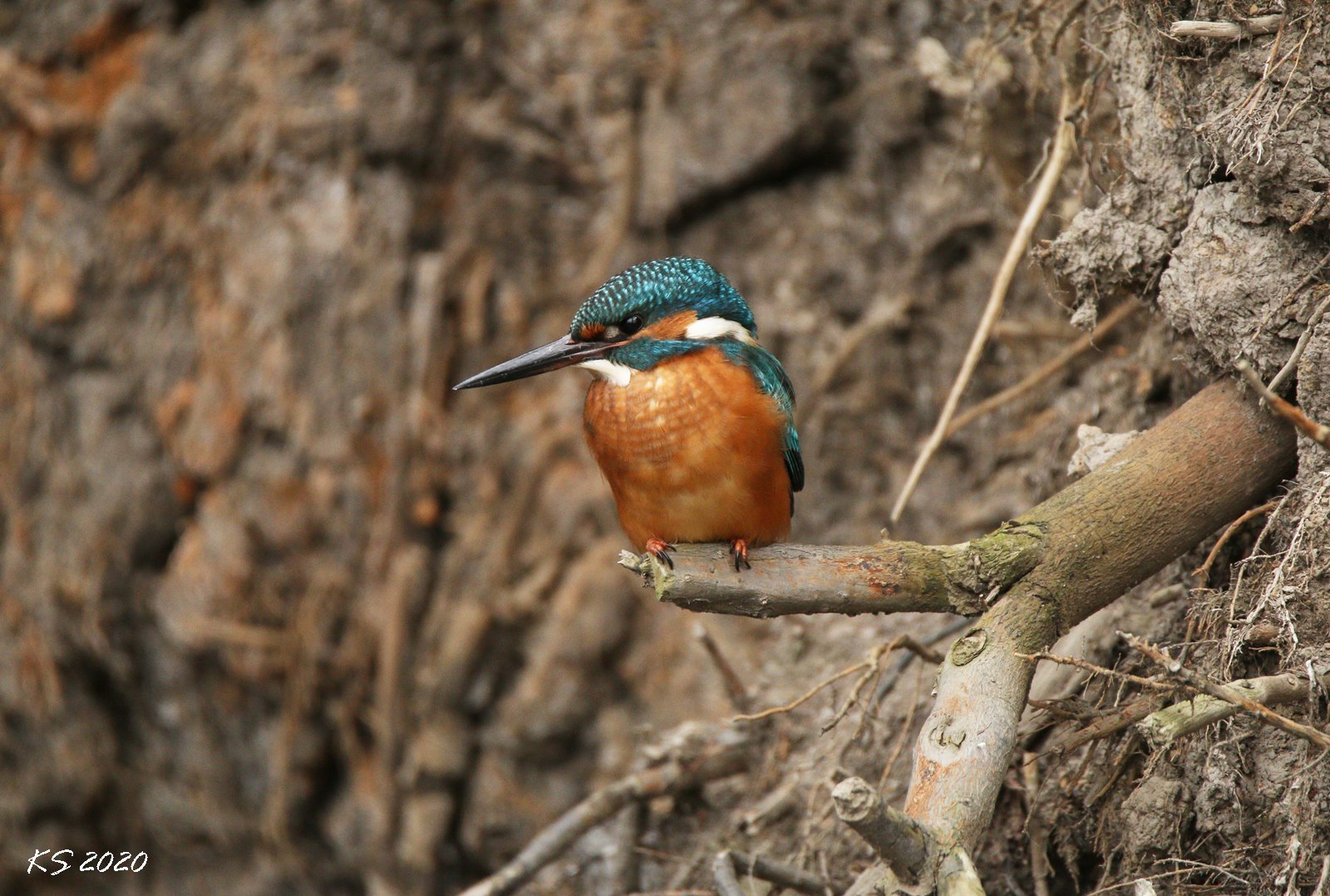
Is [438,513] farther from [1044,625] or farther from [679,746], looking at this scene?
[1044,625]

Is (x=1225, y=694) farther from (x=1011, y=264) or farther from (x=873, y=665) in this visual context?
(x=1011, y=264)

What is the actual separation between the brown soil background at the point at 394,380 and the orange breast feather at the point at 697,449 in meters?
1.30

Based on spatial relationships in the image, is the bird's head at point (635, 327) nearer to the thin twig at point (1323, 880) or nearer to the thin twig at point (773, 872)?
the thin twig at point (773, 872)

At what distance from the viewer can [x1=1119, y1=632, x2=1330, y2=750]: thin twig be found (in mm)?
1693

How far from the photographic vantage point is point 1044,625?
2.15 meters

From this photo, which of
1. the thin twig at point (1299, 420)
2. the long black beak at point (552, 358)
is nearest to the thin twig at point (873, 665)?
the long black beak at point (552, 358)

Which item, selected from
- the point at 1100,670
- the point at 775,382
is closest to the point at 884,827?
the point at 1100,670

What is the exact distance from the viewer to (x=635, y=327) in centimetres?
270

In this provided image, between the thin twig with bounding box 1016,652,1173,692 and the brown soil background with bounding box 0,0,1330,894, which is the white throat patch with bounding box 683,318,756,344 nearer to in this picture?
the thin twig with bounding box 1016,652,1173,692

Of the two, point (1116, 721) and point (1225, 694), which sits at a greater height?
point (1225, 694)

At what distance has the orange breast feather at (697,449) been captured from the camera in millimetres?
2531

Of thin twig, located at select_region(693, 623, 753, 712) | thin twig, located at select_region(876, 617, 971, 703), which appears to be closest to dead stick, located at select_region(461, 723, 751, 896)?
thin twig, located at select_region(693, 623, 753, 712)

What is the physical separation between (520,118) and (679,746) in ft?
8.84

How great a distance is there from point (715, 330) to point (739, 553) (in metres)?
0.63
